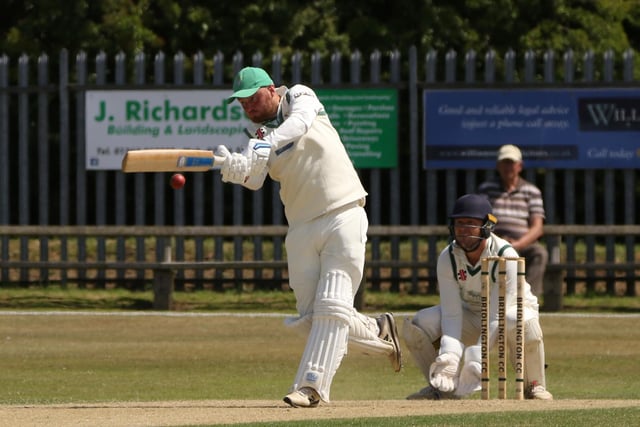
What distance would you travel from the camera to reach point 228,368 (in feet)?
41.4

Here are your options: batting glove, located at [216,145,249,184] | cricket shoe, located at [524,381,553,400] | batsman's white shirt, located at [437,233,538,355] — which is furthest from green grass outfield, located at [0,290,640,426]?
batting glove, located at [216,145,249,184]

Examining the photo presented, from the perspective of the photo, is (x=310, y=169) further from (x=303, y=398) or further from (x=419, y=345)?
(x=419, y=345)

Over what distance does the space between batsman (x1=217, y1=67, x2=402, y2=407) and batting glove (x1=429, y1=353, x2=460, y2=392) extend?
77 centimetres

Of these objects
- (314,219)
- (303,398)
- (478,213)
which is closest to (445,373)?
(478,213)

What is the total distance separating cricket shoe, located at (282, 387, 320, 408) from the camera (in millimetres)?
8492

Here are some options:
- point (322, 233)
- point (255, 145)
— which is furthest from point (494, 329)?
point (255, 145)

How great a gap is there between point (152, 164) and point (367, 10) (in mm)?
14897

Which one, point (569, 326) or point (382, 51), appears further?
point (382, 51)

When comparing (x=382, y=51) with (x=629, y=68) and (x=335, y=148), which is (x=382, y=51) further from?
(x=335, y=148)

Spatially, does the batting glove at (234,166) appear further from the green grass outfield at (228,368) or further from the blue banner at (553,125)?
the blue banner at (553,125)

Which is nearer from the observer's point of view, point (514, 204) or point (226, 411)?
point (226, 411)

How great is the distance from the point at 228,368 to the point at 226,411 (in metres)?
4.13

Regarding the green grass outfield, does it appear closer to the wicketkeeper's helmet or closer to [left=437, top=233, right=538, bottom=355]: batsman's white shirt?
[left=437, top=233, right=538, bottom=355]: batsman's white shirt

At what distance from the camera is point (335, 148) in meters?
8.80
